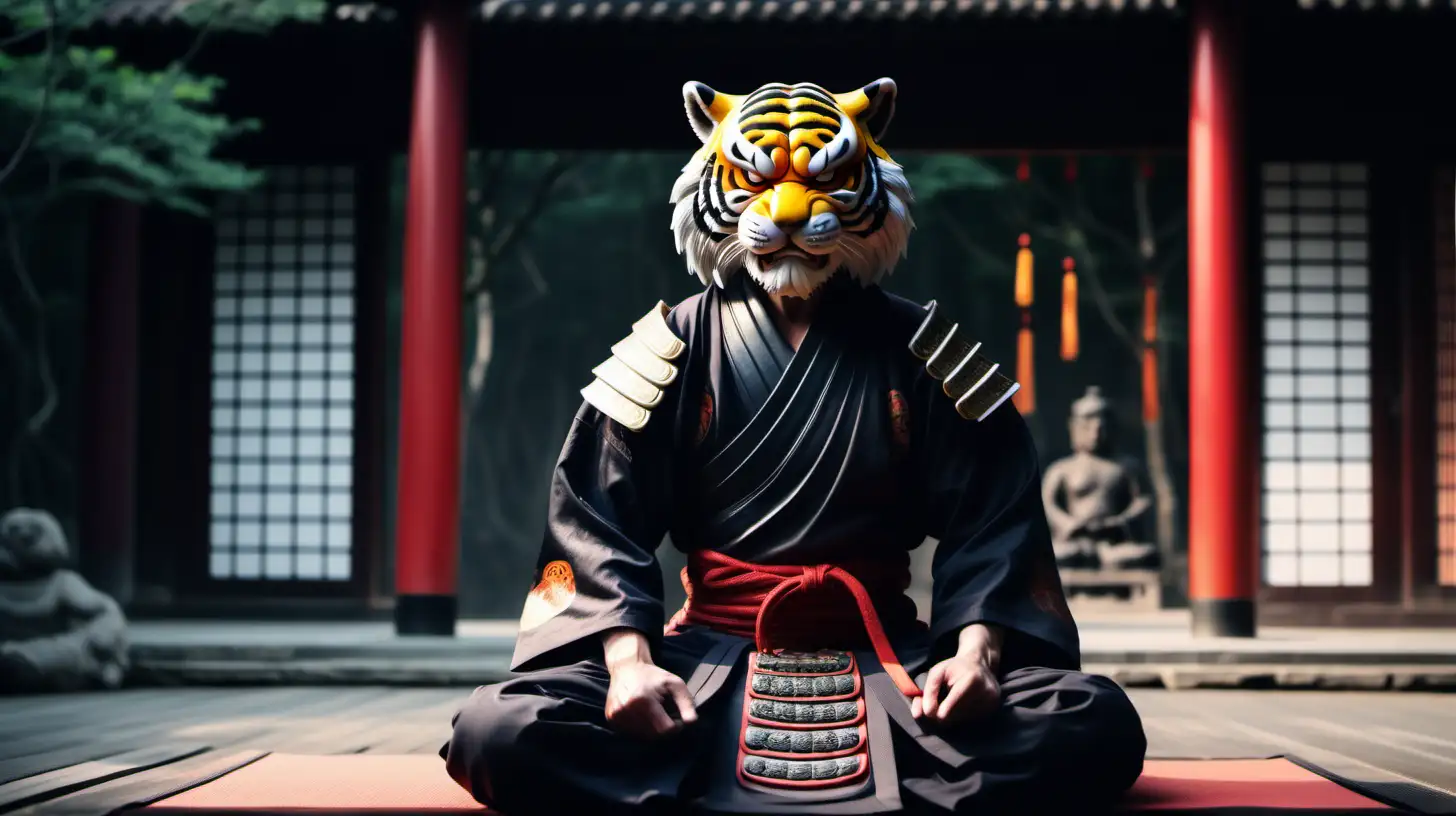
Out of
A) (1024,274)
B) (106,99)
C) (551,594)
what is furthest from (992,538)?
(1024,274)

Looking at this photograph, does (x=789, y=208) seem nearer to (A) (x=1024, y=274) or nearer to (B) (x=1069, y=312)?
(A) (x=1024, y=274)

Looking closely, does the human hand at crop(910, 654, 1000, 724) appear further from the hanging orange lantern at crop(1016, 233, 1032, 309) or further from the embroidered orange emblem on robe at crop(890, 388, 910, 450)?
the hanging orange lantern at crop(1016, 233, 1032, 309)

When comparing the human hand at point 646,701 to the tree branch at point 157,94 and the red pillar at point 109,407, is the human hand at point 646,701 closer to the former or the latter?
the tree branch at point 157,94

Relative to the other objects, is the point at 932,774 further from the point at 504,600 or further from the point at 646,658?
Result: the point at 504,600

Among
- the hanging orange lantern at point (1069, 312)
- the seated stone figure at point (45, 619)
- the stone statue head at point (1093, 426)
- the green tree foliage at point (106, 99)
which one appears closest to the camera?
the seated stone figure at point (45, 619)

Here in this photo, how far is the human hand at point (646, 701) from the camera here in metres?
2.91

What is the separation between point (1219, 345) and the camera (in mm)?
8266

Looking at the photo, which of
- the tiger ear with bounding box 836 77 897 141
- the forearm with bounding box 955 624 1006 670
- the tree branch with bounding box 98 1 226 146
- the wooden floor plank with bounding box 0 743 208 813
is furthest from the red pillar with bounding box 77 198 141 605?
the forearm with bounding box 955 624 1006 670

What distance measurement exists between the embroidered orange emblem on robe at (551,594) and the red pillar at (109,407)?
24.6 ft

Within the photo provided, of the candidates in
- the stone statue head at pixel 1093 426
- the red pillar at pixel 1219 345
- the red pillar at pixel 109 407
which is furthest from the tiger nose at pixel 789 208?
the stone statue head at pixel 1093 426

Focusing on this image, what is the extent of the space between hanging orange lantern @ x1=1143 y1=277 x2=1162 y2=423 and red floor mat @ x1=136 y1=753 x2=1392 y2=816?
8.21 meters

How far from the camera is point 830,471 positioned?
125 inches

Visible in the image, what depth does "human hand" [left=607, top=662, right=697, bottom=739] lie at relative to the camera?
2906 mm

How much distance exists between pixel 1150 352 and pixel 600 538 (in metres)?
9.81
